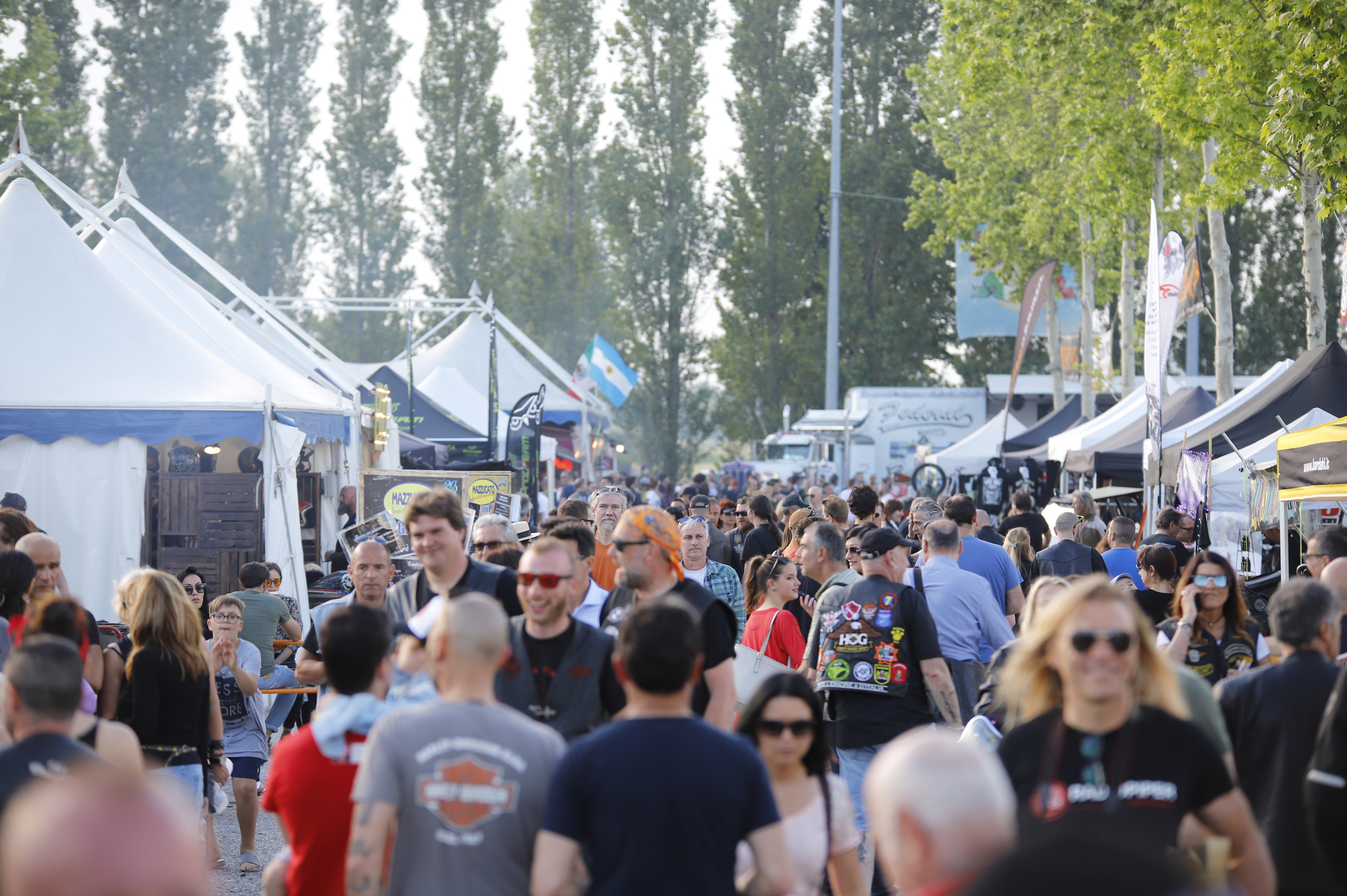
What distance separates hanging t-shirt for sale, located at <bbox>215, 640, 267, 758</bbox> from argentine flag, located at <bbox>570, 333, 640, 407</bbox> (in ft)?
90.3

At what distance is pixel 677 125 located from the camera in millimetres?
48875

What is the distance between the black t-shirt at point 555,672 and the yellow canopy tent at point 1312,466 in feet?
22.7

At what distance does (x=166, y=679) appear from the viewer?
564 centimetres

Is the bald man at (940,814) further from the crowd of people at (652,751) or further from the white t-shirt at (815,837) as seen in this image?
→ the white t-shirt at (815,837)

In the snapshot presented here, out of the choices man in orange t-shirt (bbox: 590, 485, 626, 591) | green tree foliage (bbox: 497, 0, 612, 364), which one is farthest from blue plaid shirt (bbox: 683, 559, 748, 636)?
green tree foliage (bbox: 497, 0, 612, 364)

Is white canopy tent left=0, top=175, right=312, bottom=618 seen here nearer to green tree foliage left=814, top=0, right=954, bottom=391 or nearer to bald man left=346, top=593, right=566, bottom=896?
bald man left=346, top=593, right=566, bottom=896

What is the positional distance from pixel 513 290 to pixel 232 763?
157 ft

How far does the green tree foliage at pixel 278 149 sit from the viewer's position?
187 ft

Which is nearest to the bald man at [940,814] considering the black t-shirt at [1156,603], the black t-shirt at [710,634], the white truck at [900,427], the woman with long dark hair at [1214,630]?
the black t-shirt at [710,634]

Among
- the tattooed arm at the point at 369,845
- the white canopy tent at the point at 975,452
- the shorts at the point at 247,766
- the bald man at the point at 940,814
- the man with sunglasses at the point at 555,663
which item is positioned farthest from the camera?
the white canopy tent at the point at 975,452

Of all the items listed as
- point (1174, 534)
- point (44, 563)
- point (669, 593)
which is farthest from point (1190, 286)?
point (44, 563)

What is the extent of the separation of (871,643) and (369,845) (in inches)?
118

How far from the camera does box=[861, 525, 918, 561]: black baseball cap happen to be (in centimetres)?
585

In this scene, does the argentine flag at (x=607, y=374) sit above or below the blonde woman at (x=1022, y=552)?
above
